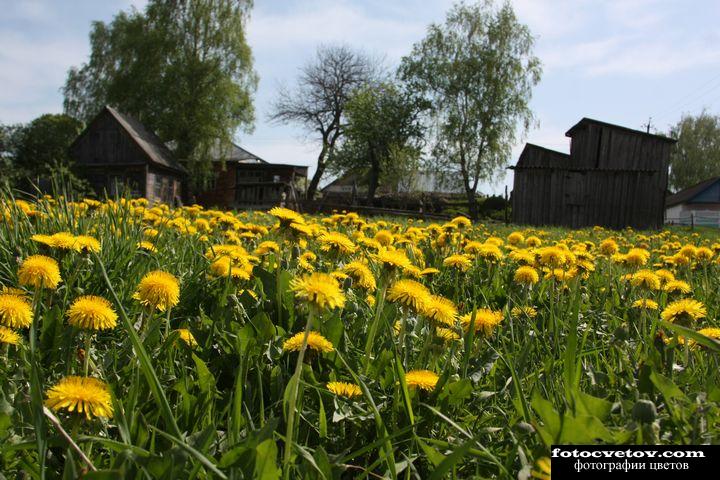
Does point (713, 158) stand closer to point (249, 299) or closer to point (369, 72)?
point (369, 72)

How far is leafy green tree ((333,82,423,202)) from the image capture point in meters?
42.7

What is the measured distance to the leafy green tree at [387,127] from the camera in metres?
42.7

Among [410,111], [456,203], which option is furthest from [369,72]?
[456,203]

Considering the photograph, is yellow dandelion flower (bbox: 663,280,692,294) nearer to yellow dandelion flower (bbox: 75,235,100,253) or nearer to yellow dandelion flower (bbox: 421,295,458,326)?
yellow dandelion flower (bbox: 421,295,458,326)

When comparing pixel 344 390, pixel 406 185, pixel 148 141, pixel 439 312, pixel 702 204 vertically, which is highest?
pixel 148 141

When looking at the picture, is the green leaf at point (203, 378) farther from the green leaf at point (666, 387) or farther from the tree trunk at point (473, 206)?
the tree trunk at point (473, 206)

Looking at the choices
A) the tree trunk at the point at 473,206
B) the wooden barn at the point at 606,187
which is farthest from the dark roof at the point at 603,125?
the tree trunk at the point at 473,206

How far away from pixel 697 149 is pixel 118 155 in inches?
2533

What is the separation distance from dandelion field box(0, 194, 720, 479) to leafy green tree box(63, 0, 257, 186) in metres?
34.1

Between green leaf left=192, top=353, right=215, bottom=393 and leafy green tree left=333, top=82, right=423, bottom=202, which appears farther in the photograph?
leafy green tree left=333, top=82, right=423, bottom=202

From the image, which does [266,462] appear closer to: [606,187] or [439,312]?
[439,312]

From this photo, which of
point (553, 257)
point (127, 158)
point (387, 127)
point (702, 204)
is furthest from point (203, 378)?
point (702, 204)

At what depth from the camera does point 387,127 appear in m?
43.0

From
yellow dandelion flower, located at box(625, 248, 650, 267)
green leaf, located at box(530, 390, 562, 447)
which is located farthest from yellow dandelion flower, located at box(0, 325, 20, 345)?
yellow dandelion flower, located at box(625, 248, 650, 267)
